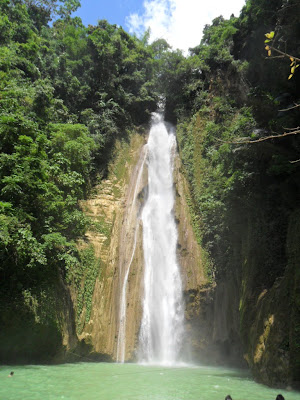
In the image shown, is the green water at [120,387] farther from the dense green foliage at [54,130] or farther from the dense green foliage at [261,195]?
the dense green foliage at [54,130]

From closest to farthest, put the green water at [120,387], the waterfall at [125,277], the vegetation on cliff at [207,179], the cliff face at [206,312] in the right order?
the green water at [120,387] < the vegetation on cliff at [207,179] < the cliff face at [206,312] < the waterfall at [125,277]

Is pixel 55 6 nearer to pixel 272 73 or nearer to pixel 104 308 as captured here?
pixel 272 73

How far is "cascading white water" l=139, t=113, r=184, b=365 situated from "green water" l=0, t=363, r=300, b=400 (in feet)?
16.8

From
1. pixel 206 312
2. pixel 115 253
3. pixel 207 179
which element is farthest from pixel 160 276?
pixel 207 179

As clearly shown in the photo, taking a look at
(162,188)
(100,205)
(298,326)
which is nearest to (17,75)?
(100,205)

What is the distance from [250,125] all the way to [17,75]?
14319 mm

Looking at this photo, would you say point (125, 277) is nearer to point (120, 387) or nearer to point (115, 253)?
point (115, 253)

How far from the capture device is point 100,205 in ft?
58.6

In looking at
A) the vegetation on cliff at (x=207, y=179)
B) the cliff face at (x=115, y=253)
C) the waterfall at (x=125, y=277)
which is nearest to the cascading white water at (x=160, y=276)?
the cliff face at (x=115, y=253)

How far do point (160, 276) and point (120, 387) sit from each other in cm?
933

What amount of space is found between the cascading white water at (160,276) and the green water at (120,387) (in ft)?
16.8

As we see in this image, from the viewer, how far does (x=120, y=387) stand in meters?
7.48

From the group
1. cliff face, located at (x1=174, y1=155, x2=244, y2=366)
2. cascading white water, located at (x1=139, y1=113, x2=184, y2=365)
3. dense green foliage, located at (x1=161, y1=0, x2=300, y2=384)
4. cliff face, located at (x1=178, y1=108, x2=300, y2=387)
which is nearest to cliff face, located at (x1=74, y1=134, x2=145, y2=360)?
cascading white water, located at (x1=139, y1=113, x2=184, y2=365)

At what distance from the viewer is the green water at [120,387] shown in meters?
6.38
